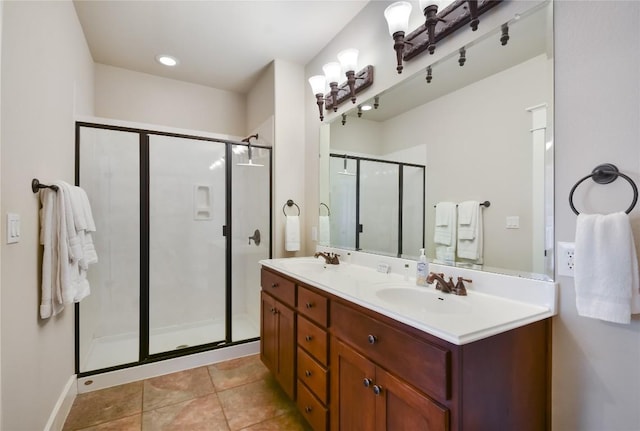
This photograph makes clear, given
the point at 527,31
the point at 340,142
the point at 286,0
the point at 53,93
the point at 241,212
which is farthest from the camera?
the point at 241,212

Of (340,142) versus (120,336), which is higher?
(340,142)

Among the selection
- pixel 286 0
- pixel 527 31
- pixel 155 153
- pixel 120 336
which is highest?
pixel 286 0

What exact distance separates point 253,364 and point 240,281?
0.75m

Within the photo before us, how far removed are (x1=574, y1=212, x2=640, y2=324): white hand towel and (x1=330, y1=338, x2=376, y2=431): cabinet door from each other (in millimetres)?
736

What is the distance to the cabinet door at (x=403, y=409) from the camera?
0.88 m

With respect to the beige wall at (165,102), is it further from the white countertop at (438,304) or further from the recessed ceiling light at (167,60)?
the white countertop at (438,304)

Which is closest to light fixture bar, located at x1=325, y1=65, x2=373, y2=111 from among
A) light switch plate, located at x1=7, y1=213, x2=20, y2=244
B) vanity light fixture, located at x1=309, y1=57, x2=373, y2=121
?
vanity light fixture, located at x1=309, y1=57, x2=373, y2=121

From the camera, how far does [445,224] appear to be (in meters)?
1.52

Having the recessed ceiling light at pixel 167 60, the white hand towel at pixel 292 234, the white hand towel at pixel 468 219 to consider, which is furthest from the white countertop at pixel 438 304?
the recessed ceiling light at pixel 167 60

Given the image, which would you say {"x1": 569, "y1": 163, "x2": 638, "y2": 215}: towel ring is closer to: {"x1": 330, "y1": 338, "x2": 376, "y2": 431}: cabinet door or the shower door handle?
{"x1": 330, "y1": 338, "x2": 376, "y2": 431}: cabinet door

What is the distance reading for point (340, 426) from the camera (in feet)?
4.31

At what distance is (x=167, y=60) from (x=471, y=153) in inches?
107

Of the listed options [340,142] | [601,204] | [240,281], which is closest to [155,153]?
[240,281]

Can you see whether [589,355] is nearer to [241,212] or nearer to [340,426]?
[340,426]
